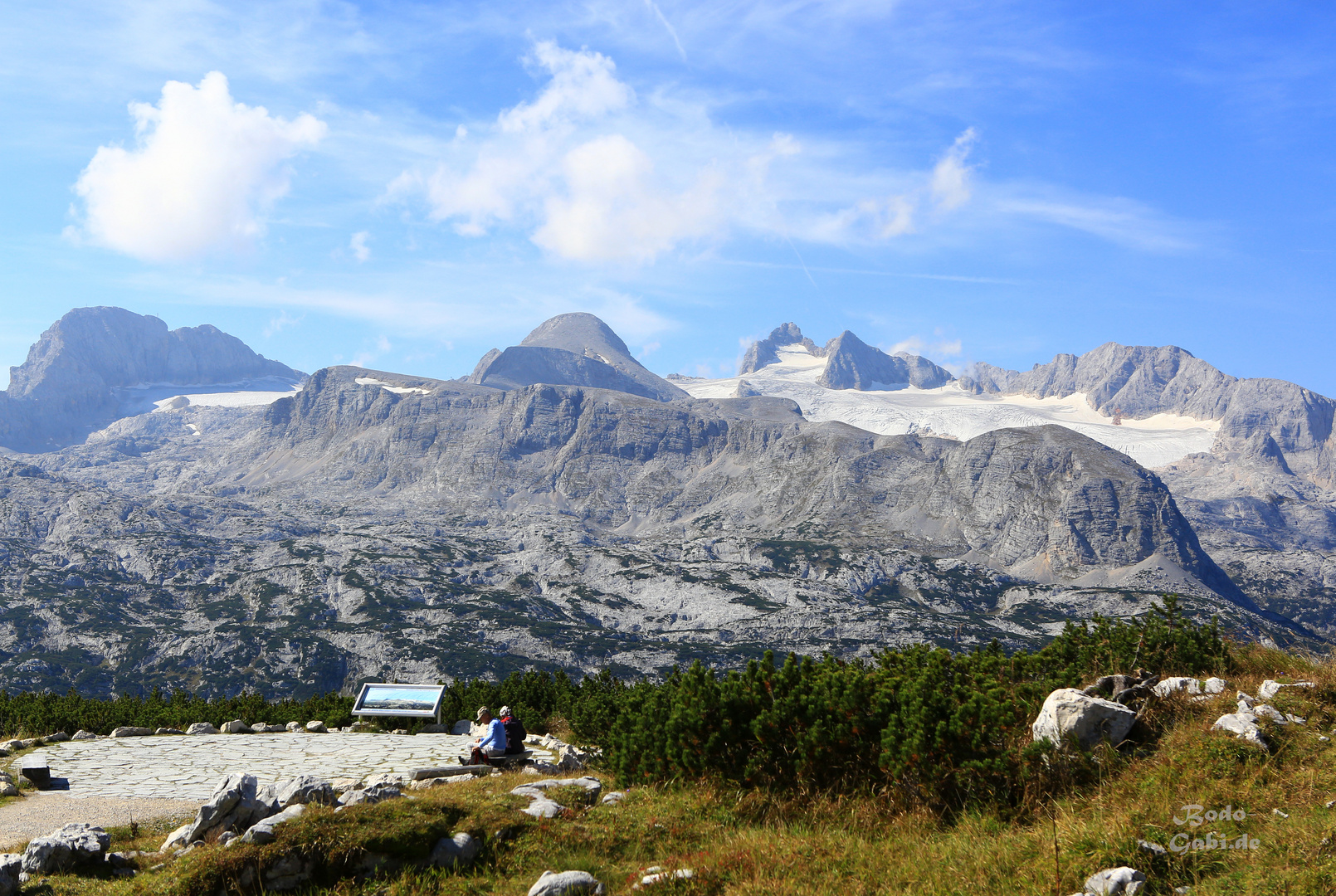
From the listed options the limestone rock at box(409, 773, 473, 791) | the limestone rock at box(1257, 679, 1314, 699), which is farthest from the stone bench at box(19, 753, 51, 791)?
the limestone rock at box(1257, 679, 1314, 699)

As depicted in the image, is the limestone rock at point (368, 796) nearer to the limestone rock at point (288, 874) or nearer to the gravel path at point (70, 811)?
the limestone rock at point (288, 874)

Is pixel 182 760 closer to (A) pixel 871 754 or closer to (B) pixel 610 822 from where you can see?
(B) pixel 610 822

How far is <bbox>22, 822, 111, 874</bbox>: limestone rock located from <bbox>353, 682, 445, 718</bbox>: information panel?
1906 cm

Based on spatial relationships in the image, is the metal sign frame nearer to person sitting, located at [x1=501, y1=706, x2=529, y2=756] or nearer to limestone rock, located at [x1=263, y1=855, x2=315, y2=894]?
person sitting, located at [x1=501, y1=706, x2=529, y2=756]

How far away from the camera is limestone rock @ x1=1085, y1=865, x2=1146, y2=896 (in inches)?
427

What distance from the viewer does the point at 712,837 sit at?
48.1 ft

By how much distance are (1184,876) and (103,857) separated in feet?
56.8

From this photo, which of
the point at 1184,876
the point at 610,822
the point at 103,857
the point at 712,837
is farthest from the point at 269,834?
the point at 1184,876

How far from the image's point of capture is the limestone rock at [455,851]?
13.8 meters

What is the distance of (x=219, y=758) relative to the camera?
2706 cm

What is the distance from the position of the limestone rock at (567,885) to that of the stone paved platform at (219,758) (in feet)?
40.8

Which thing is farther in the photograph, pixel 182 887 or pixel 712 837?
pixel 712 837

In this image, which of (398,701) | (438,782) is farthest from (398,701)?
(438,782)

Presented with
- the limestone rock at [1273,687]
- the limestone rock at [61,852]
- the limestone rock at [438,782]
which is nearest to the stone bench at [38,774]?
the limestone rock at [61,852]
